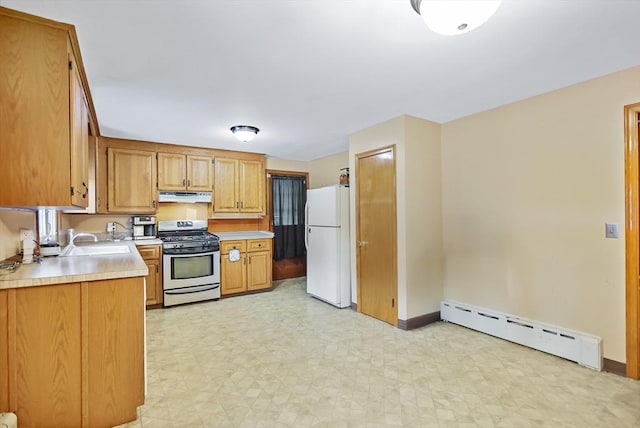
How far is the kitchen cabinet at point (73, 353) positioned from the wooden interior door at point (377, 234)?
2508 mm

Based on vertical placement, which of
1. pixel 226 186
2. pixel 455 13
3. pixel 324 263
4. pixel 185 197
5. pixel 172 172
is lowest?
pixel 324 263

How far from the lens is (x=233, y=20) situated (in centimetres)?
169

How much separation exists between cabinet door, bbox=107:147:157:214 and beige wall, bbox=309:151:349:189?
2759mm

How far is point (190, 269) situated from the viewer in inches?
172

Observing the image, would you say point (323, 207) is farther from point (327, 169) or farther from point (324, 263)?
point (327, 169)

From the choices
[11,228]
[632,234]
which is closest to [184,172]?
[11,228]

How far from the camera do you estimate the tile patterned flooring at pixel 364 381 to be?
1.89m

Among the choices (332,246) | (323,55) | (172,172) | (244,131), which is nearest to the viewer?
(323,55)

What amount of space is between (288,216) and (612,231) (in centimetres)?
455

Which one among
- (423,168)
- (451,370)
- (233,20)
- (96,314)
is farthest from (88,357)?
(423,168)

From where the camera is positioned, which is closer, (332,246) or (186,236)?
(332,246)

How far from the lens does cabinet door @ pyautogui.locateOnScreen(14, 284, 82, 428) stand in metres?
1.62

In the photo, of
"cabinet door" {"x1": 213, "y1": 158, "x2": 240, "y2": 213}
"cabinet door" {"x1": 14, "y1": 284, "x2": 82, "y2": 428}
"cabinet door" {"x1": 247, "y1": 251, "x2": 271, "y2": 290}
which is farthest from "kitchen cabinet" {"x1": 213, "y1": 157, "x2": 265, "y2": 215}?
"cabinet door" {"x1": 14, "y1": 284, "x2": 82, "y2": 428}

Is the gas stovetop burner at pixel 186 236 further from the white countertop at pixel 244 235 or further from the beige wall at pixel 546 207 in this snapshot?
the beige wall at pixel 546 207
